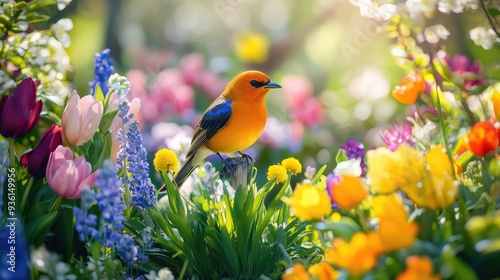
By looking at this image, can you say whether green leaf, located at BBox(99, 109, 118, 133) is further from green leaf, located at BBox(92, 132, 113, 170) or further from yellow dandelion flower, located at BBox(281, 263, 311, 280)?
yellow dandelion flower, located at BBox(281, 263, 311, 280)

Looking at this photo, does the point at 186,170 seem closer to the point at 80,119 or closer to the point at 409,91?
the point at 80,119

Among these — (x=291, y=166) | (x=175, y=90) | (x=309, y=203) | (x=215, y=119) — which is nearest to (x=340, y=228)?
(x=309, y=203)

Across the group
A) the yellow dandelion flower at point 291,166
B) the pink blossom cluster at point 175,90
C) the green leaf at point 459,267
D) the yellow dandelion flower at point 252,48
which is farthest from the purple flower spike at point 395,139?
the yellow dandelion flower at point 252,48

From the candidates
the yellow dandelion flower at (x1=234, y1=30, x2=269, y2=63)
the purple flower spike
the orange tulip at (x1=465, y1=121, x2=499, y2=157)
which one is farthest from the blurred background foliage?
the orange tulip at (x1=465, y1=121, x2=499, y2=157)

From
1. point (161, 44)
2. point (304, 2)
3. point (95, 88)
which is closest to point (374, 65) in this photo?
point (304, 2)

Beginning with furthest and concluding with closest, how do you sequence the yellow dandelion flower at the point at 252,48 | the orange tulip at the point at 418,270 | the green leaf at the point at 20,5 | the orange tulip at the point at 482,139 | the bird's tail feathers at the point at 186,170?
the yellow dandelion flower at the point at 252,48, the bird's tail feathers at the point at 186,170, the green leaf at the point at 20,5, the orange tulip at the point at 482,139, the orange tulip at the point at 418,270

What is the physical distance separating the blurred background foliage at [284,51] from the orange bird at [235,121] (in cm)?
123

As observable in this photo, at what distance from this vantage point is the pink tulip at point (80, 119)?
6.27ft

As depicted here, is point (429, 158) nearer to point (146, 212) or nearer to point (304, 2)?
point (146, 212)

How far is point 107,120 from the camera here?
2105mm

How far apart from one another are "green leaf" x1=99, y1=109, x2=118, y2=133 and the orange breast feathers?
40cm

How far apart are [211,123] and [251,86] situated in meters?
0.18

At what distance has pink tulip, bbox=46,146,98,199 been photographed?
175 centimetres

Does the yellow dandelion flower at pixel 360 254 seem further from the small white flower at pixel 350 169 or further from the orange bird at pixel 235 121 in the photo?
the orange bird at pixel 235 121
